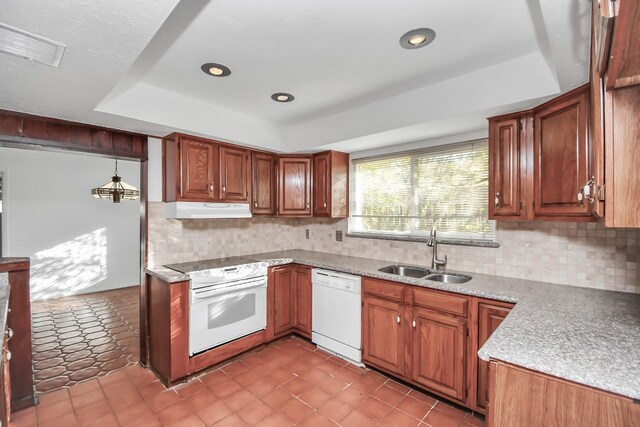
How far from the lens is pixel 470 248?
2.69 m

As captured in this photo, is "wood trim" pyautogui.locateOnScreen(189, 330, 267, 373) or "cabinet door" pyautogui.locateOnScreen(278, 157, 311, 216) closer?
"wood trim" pyautogui.locateOnScreen(189, 330, 267, 373)

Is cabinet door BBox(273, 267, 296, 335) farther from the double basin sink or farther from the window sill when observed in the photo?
the double basin sink

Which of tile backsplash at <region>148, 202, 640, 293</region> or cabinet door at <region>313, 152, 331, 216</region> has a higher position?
cabinet door at <region>313, 152, 331, 216</region>

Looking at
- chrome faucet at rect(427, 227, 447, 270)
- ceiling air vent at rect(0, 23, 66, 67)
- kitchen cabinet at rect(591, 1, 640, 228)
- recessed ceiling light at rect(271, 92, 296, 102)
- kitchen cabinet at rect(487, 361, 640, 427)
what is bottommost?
kitchen cabinet at rect(487, 361, 640, 427)

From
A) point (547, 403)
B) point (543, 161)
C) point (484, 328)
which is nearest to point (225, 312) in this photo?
point (484, 328)

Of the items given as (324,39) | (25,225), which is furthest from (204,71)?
(25,225)

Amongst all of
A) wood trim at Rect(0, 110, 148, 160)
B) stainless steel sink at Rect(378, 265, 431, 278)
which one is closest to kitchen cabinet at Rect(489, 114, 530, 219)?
stainless steel sink at Rect(378, 265, 431, 278)

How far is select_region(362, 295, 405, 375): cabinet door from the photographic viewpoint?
247 centimetres

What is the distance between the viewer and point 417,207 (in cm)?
311

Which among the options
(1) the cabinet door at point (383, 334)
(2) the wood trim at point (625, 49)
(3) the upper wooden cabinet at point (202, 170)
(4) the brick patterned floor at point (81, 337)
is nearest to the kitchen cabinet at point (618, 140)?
(2) the wood trim at point (625, 49)

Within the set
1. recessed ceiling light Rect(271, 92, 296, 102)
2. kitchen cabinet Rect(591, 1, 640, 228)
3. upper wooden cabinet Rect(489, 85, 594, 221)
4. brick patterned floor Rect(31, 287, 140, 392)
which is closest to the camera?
kitchen cabinet Rect(591, 1, 640, 228)

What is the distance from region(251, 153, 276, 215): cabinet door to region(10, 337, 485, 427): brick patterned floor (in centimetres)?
165

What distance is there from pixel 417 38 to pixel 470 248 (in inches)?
70.9

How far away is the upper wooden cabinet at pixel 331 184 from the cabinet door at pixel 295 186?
94 mm
